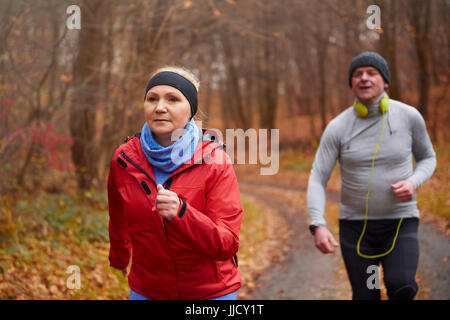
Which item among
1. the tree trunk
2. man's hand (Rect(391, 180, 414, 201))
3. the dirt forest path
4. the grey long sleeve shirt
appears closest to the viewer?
man's hand (Rect(391, 180, 414, 201))

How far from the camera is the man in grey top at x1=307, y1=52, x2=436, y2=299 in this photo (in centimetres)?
370

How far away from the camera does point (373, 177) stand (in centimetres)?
384

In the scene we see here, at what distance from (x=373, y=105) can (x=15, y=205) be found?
5757mm

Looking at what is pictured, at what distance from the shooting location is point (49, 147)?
7887 mm

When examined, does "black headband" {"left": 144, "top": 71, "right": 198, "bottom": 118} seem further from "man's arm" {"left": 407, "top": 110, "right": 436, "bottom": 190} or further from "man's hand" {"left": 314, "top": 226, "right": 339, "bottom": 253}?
"man's arm" {"left": 407, "top": 110, "right": 436, "bottom": 190}

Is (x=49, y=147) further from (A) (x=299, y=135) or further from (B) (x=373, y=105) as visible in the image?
(A) (x=299, y=135)

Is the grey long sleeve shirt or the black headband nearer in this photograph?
the black headband

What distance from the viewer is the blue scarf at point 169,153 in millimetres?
2494

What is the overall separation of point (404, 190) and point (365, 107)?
0.80m

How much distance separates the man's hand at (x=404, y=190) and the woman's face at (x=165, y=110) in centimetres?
196

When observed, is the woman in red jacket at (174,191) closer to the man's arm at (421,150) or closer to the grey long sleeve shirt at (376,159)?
the grey long sleeve shirt at (376,159)

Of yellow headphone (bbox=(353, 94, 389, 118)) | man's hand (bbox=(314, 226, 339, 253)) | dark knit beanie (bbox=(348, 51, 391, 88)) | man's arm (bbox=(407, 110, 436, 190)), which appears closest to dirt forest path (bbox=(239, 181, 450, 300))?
man's arm (bbox=(407, 110, 436, 190))

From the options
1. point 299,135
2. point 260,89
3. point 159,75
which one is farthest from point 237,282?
point 260,89

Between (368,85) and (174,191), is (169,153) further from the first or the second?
(368,85)
